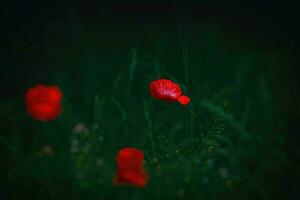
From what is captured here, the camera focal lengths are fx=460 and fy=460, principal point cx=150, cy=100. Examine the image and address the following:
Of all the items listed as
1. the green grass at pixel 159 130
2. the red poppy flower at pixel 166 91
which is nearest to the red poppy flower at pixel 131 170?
the green grass at pixel 159 130

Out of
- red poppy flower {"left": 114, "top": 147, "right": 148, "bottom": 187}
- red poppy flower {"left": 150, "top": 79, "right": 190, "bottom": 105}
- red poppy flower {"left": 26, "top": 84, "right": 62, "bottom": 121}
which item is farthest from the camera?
red poppy flower {"left": 150, "top": 79, "right": 190, "bottom": 105}

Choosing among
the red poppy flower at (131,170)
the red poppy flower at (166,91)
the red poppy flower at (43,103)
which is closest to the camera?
the red poppy flower at (131,170)

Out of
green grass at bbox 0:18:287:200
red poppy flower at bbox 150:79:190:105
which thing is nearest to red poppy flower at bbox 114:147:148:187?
green grass at bbox 0:18:287:200

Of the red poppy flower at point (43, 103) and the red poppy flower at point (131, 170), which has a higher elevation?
the red poppy flower at point (43, 103)

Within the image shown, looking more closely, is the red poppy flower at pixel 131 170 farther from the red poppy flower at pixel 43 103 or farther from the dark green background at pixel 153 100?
the red poppy flower at pixel 43 103

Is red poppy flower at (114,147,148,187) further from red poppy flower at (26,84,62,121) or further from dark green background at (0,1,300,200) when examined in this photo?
red poppy flower at (26,84,62,121)

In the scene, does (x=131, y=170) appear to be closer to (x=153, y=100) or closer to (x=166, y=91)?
(x=166, y=91)
